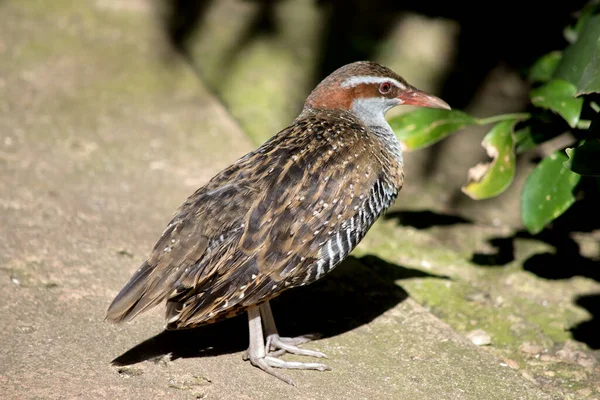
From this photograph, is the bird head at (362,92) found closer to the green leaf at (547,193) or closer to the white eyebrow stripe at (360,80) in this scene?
the white eyebrow stripe at (360,80)

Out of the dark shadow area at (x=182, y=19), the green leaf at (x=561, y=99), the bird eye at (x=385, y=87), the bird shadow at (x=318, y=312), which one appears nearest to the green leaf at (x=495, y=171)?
the green leaf at (x=561, y=99)

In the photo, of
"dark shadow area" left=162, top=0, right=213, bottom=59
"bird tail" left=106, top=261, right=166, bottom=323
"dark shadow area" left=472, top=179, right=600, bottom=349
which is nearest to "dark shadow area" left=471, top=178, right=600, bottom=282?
"dark shadow area" left=472, top=179, right=600, bottom=349

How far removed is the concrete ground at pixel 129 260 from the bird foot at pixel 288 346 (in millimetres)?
64

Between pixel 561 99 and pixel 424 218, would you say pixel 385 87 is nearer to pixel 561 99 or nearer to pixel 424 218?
pixel 561 99

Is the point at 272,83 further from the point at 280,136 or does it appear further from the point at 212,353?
the point at 212,353

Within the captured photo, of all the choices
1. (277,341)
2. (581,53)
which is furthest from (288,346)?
(581,53)

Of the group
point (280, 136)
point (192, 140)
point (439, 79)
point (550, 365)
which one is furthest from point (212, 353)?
point (439, 79)

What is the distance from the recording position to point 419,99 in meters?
4.83

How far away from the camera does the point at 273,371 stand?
4.05 metres

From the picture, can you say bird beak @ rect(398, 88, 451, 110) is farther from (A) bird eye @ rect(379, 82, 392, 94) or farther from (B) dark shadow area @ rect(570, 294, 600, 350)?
(B) dark shadow area @ rect(570, 294, 600, 350)

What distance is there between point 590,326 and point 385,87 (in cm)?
194

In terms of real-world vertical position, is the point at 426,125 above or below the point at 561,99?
below

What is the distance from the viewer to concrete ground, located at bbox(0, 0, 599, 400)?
396 cm

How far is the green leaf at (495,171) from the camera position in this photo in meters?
5.14
